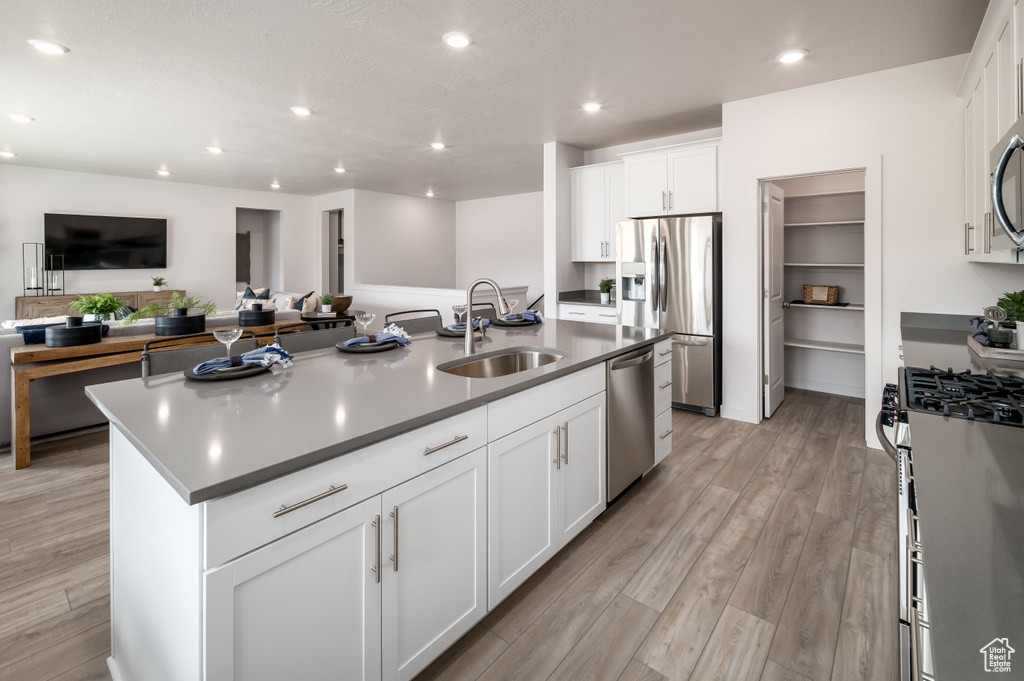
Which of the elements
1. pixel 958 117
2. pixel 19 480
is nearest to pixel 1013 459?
pixel 958 117

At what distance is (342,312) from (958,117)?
6.26 metres

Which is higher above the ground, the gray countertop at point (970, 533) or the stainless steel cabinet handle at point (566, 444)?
the gray countertop at point (970, 533)

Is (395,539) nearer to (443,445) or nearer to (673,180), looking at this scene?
(443,445)

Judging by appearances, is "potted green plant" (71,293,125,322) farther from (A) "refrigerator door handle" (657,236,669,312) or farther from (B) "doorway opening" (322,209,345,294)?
(B) "doorway opening" (322,209,345,294)

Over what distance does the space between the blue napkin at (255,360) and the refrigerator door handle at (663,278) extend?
3310 mm

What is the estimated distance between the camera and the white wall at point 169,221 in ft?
22.2

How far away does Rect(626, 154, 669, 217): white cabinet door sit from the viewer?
4.66m

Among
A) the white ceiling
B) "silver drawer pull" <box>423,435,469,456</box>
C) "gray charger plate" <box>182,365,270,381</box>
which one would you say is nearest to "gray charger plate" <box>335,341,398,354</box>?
"gray charger plate" <box>182,365,270,381</box>

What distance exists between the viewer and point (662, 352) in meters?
3.08

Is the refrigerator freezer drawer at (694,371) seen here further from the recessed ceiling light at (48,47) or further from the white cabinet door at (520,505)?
the recessed ceiling light at (48,47)

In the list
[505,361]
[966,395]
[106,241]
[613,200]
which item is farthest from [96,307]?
[966,395]

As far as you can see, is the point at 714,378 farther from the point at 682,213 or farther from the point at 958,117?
the point at 958,117

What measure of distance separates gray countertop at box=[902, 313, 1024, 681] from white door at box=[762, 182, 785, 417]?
3016 mm

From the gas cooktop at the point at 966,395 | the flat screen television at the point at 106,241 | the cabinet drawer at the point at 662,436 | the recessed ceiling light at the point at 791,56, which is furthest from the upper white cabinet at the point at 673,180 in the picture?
the flat screen television at the point at 106,241
